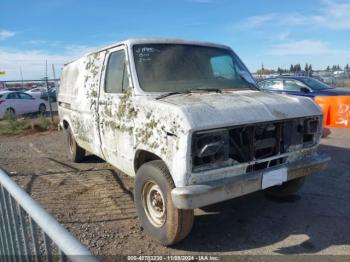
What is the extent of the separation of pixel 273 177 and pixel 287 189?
131cm

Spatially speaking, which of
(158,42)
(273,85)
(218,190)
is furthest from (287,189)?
(273,85)

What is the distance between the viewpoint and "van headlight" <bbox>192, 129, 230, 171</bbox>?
9.83ft

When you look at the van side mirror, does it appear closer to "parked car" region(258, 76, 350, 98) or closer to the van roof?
"parked car" region(258, 76, 350, 98)

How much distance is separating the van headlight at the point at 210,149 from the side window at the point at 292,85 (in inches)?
332

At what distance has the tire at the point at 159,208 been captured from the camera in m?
3.22

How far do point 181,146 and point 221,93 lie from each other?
1240 millimetres

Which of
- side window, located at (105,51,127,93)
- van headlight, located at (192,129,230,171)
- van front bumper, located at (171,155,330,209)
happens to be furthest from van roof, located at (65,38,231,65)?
van front bumper, located at (171,155,330,209)

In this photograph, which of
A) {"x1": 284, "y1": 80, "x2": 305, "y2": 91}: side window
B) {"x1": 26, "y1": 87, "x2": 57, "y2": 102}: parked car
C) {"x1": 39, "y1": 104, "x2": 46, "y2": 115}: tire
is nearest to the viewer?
{"x1": 284, "y1": 80, "x2": 305, "y2": 91}: side window

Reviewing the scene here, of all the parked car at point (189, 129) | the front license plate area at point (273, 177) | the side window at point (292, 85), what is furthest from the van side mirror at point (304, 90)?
the front license plate area at point (273, 177)

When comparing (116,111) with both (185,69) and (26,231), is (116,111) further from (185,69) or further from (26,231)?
(26,231)

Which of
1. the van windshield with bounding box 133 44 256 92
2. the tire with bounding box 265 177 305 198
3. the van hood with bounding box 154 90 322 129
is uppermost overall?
the van windshield with bounding box 133 44 256 92

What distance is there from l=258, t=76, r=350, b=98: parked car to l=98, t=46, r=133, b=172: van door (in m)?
6.80

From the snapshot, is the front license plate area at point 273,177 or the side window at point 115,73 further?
the side window at point 115,73

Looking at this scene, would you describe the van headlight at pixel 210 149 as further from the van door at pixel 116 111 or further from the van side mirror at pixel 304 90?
the van side mirror at pixel 304 90
